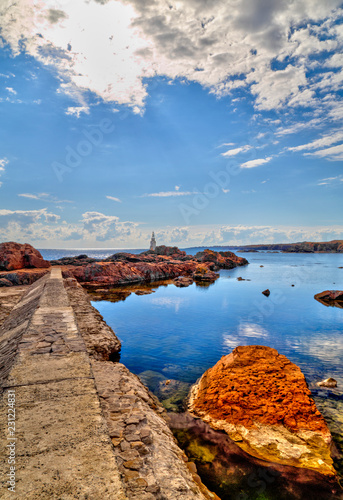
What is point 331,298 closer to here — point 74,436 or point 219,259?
point 74,436

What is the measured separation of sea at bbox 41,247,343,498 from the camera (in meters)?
10.9

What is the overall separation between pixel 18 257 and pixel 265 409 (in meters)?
35.6

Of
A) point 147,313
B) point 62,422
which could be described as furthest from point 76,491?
point 147,313

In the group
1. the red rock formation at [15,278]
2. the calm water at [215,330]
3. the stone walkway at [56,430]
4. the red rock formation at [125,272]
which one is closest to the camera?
→ the stone walkway at [56,430]

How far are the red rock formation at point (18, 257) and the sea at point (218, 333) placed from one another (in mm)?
14665

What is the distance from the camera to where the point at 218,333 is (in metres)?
17.6

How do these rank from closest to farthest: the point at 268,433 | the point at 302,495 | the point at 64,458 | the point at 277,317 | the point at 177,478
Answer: the point at 64,458, the point at 177,478, the point at 302,495, the point at 268,433, the point at 277,317

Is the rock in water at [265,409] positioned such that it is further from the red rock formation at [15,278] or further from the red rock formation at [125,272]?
the red rock formation at [125,272]

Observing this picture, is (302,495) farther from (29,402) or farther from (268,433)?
(29,402)

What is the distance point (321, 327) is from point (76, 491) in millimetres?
21523

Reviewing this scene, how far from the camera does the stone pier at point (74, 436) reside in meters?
2.53

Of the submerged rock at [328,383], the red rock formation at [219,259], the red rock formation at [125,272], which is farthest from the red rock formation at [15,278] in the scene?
the red rock formation at [219,259]

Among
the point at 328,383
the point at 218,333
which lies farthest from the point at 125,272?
the point at 328,383

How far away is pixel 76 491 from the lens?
2.39 m
